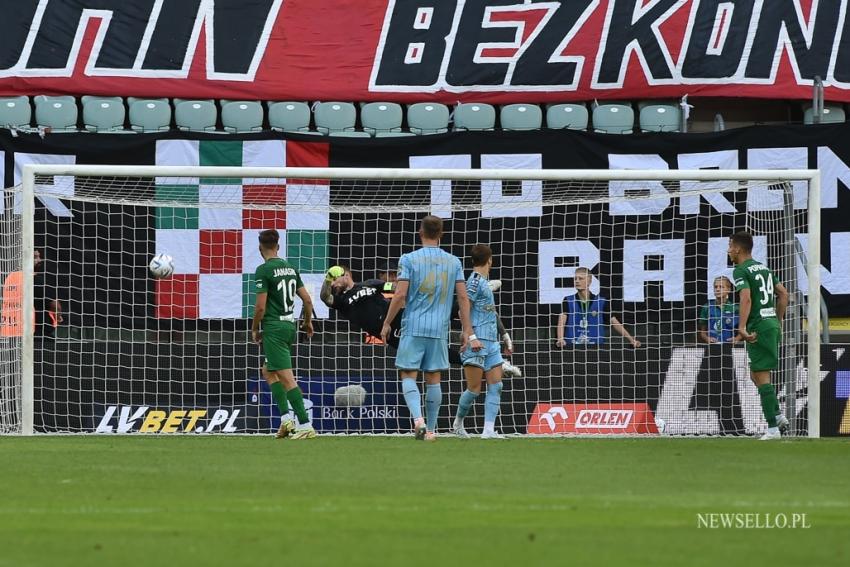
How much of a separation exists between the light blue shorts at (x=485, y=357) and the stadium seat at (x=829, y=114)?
7160mm

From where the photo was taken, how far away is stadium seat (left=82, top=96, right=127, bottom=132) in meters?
17.1

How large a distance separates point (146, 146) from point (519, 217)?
455 centimetres

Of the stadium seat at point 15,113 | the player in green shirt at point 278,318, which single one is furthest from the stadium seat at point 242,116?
the player in green shirt at point 278,318

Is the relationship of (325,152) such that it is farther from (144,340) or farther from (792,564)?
(792,564)

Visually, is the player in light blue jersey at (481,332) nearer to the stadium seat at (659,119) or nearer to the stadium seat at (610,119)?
the stadium seat at (610,119)

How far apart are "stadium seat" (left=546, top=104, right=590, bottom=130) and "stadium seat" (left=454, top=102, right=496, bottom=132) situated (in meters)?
0.78

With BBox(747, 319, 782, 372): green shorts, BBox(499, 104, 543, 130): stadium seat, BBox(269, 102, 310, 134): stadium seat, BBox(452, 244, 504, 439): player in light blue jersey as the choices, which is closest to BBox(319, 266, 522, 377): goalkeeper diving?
BBox(452, 244, 504, 439): player in light blue jersey

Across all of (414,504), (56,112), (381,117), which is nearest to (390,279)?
(381,117)

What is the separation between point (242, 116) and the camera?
17438 mm

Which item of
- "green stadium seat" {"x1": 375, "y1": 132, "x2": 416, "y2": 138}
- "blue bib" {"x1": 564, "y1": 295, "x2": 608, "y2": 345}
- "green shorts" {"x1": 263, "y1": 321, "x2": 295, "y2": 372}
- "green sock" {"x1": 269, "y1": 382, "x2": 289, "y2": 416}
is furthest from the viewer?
"green stadium seat" {"x1": 375, "y1": 132, "x2": 416, "y2": 138}

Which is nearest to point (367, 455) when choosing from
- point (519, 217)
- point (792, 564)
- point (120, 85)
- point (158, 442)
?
point (158, 442)

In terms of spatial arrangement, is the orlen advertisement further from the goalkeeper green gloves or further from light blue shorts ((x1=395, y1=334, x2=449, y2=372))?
light blue shorts ((x1=395, y1=334, x2=449, y2=372))

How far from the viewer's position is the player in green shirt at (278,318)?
1202cm

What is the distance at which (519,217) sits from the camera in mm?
16375
